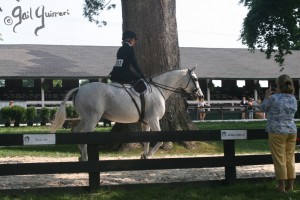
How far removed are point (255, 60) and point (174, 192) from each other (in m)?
44.1

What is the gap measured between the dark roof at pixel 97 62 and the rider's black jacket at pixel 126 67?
2897 centimetres

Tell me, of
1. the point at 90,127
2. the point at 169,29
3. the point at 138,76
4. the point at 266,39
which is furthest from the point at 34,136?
the point at 266,39

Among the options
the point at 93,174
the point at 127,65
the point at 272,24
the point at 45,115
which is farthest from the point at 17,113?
the point at 93,174

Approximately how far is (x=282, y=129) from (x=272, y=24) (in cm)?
2702

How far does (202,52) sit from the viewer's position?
5288cm

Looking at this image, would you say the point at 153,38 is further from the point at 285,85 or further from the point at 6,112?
the point at 6,112

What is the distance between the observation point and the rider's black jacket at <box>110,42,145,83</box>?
1099 centimetres

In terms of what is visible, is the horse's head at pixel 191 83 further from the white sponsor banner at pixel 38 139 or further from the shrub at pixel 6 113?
the shrub at pixel 6 113

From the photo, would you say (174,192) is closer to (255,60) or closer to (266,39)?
(266,39)

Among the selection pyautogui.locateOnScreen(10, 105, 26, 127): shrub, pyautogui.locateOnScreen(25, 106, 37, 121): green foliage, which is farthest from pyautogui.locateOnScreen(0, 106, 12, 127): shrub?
pyautogui.locateOnScreen(25, 106, 37, 121): green foliage

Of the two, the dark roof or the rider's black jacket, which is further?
the dark roof

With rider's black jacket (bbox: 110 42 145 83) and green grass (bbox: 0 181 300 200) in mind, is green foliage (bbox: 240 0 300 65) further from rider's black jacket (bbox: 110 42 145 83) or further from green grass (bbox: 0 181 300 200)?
green grass (bbox: 0 181 300 200)

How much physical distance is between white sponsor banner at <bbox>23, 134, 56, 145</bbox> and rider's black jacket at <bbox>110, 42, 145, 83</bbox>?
10.4 ft

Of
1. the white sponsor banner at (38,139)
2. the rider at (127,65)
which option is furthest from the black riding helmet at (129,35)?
the white sponsor banner at (38,139)
